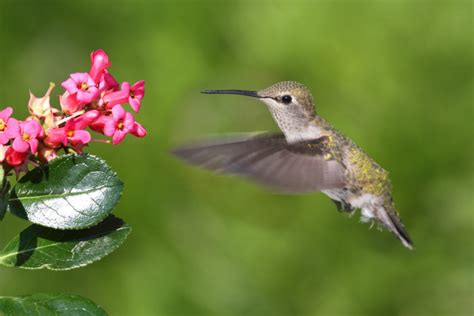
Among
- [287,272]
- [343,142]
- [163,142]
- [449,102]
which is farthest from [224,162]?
[449,102]

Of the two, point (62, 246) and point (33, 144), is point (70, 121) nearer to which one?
point (33, 144)

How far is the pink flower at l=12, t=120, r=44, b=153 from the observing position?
1.78m

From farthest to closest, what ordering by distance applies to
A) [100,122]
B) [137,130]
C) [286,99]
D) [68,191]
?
[286,99] < [137,130] < [100,122] < [68,191]

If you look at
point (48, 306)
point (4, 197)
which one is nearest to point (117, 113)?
point (4, 197)

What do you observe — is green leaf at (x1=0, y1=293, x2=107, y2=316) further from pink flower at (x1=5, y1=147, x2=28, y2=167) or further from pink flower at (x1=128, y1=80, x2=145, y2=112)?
pink flower at (x1=128, y1=80, x2=145, y2=112)

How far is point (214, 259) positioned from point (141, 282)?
0.46 m

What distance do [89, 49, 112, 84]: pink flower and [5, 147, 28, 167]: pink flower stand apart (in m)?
0.33

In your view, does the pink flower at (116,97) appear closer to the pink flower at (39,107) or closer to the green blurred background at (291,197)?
the pink flower at (39,107)

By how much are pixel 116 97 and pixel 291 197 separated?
96.8 inches

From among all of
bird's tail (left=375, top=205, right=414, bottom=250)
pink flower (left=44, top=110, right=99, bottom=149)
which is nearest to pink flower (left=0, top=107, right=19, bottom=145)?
pink flower (left=44, top=110, right=99, bottom=149)

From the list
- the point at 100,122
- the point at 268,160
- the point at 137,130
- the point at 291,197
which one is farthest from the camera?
the point at 291,197

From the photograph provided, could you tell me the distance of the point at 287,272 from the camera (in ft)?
14.1

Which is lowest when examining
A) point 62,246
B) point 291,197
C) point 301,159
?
point 291,197

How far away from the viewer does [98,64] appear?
2.04 m
